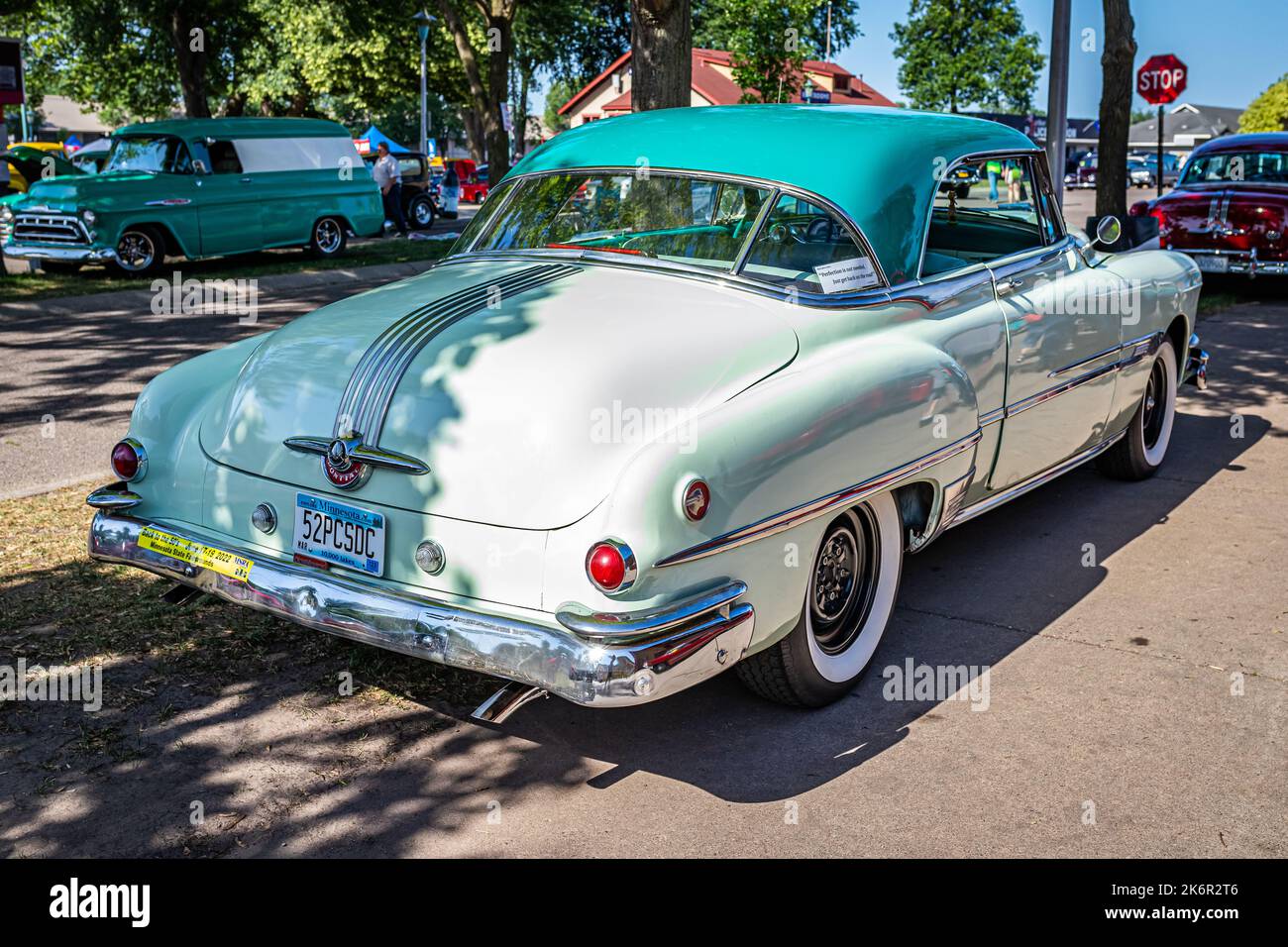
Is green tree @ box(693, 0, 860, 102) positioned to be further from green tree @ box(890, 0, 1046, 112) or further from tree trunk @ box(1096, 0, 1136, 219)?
green tree @ box(890, 0, 1046, 112)

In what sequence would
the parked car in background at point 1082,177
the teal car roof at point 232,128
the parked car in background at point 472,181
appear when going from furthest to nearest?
the parked car in background at point 1082,177 → the parked car in background at point 472,181 → the teal car roof at point 232,128

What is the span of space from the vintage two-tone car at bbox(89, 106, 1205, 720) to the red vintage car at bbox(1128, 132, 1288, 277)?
32.8 feet

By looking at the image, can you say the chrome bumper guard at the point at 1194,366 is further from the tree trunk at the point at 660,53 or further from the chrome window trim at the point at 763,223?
the tree trunk at the point at 660,53

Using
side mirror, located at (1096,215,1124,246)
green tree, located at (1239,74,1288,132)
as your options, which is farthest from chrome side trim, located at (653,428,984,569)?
green tree, located at (1239,74,1288,132)

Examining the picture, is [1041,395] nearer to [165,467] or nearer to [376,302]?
[376,302]

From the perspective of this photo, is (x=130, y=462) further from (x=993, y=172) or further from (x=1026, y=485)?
(x=993, y=172)

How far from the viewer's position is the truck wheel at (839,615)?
3.86 metres

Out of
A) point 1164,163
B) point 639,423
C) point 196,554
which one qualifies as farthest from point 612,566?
point 1164,163

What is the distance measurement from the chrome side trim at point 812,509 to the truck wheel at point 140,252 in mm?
13570

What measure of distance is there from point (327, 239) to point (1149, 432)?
550 inches

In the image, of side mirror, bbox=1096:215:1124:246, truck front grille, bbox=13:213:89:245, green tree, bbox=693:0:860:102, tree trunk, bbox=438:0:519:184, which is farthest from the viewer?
green tree, bbox=693:0:860:102

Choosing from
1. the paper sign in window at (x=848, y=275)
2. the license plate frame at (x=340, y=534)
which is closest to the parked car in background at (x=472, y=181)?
the paper sign in window at (x=848, y=275)

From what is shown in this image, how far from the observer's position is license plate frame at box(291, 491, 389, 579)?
3.53 metres

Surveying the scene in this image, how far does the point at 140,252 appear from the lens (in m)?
15.6
